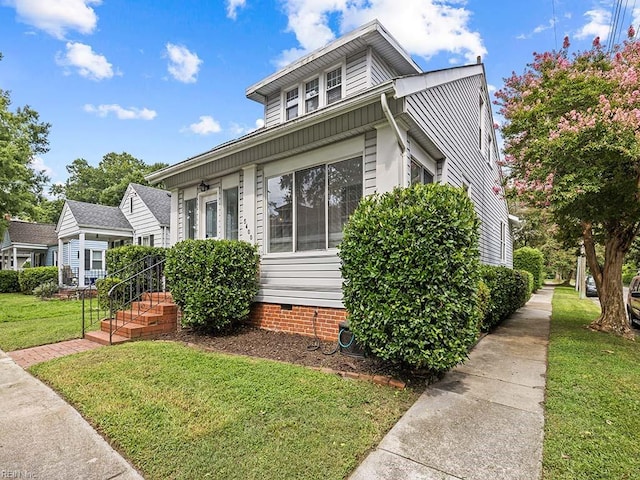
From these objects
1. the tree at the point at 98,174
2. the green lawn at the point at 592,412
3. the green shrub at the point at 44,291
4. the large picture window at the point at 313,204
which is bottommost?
the green shrub at the point at 44,291

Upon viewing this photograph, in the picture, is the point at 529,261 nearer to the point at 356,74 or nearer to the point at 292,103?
the point at 356,74

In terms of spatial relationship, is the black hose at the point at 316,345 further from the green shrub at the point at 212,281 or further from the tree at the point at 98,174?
the tree at the point at 98,174

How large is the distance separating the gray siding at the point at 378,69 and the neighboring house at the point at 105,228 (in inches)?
514

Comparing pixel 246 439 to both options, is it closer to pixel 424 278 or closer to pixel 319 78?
pixel 424 278

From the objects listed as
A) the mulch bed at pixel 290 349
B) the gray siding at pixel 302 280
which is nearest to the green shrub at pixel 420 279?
the mulch bed at pixel 290 349

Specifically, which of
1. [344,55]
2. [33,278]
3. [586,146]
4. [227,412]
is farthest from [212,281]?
[33,278]

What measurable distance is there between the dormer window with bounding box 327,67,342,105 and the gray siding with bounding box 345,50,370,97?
0.27 m

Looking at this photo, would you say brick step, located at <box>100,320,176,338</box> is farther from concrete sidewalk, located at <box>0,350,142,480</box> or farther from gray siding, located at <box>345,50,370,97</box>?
gray siding, located at <box>345,50,370,97</box>

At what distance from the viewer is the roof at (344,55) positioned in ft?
25.3

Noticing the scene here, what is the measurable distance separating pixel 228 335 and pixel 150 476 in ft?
13.0

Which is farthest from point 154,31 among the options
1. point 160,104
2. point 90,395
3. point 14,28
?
point 90,395

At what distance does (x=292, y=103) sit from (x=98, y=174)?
4026cm

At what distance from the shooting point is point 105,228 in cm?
1761

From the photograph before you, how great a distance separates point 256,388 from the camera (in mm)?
3809
